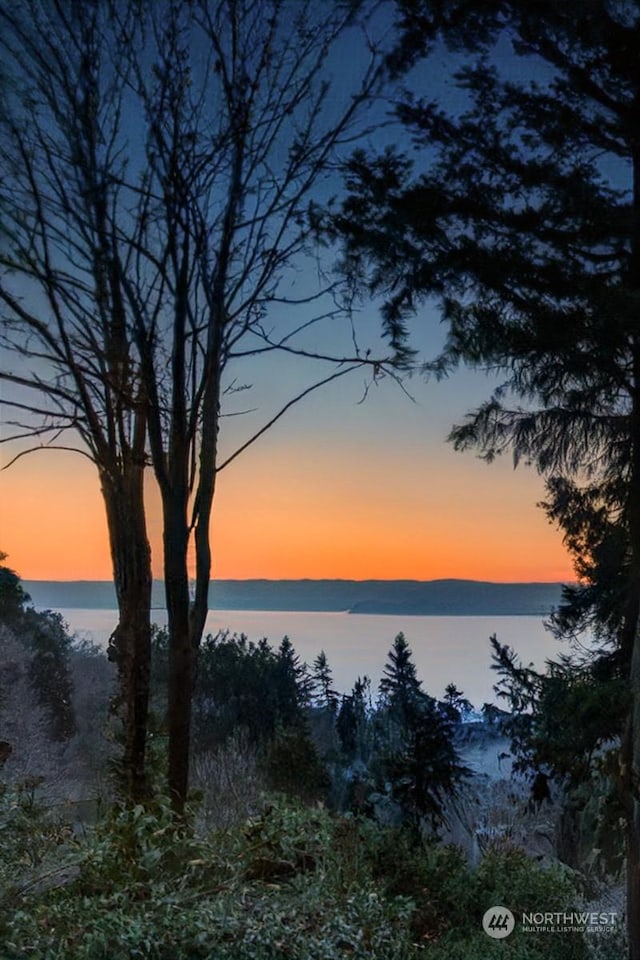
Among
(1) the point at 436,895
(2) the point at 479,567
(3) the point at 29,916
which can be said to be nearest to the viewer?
(3) the point at 29,916

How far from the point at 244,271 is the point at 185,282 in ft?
0.56

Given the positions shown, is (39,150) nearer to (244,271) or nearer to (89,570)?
(244,271)

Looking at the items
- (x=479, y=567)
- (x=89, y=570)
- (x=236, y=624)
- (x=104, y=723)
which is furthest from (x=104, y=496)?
(x=479, y=567)

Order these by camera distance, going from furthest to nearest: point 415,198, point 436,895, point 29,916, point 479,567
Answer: point 479,567
point 415,198
point 436,895
point 29,916

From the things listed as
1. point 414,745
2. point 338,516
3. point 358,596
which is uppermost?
point 338,516

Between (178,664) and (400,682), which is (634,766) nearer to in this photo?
(400,682)

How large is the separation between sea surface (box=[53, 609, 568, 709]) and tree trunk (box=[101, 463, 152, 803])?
0.28 ft

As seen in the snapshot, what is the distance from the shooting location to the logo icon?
6.53 feet

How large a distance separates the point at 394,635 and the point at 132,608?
0.74 metres

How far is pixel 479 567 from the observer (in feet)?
8.04

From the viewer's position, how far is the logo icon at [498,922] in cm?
199

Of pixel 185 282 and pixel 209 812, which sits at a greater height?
pixel 185 282

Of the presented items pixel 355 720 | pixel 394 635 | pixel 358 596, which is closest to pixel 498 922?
pixel 355 720

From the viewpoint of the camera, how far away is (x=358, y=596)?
2525 mm
